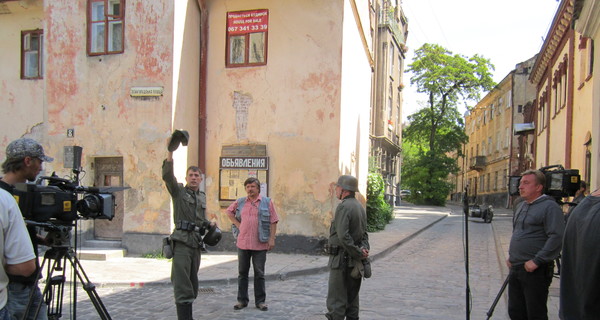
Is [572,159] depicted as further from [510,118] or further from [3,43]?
[510,118]

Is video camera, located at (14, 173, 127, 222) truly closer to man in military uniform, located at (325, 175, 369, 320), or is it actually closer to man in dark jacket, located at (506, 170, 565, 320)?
man in military uniform, located at (325, 175, 369, 320)

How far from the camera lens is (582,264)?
7.59 feet

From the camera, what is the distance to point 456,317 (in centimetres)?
651

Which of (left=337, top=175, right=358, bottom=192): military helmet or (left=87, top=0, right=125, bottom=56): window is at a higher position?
(left=87, top=0, right=125, bottom=56): window

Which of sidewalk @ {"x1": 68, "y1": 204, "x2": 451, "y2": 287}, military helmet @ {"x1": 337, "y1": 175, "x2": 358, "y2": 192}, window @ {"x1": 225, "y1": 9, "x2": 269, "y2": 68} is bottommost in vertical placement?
sidewalk @ {"x1": 68, "y1": 204, "x2": 451, "y2": 287}

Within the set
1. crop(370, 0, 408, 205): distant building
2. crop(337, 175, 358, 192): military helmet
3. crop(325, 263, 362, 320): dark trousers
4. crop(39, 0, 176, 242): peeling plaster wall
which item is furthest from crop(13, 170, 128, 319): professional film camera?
crop(370, 0, 408, 205): distant building

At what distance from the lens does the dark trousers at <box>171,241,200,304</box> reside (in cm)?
530

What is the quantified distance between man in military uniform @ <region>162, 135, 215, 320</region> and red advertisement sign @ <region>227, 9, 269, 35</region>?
749cm

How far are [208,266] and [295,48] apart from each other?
5827 millimetres

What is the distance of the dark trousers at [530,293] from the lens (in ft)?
15.1

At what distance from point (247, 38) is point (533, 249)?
31.0 ft

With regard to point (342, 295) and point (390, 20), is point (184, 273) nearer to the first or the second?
point (342, 295)

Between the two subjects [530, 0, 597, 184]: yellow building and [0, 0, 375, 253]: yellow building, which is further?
[530, 0, 597, 184]: yellow building

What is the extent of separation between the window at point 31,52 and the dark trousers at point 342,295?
12.9 m
